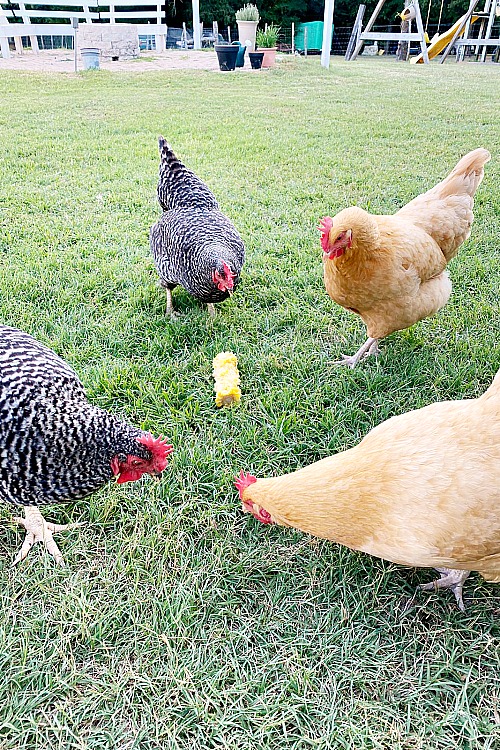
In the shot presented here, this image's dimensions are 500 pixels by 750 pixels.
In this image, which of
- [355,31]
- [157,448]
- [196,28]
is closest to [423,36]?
[355,31]

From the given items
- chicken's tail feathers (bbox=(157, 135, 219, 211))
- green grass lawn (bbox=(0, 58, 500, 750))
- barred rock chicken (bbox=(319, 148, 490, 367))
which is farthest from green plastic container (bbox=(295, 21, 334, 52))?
barred rock chicken (bbox=(319, 148, 490, 367))

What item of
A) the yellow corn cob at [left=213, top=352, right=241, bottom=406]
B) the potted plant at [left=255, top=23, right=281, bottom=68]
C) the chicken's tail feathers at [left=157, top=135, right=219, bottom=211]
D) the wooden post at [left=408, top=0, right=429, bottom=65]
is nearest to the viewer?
the yellow corn cob at [left=213, top=352, right=241, bottom=406]

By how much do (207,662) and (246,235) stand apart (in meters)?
3.84

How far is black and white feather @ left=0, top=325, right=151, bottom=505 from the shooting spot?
1.93 meters

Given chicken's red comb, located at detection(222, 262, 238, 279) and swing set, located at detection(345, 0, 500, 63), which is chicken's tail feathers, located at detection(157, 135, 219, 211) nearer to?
chicken's red comb, located at detection(222, 262, 238, 279)

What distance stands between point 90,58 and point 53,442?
16.2 meters

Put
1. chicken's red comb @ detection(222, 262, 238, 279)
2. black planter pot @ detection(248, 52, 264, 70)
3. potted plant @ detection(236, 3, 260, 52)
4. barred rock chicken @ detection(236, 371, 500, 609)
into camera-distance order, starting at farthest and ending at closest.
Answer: potted plant @ detection(236, 3, 260, 52) → black planter pot @ detection(248, 52, 264, 70) → chicken's red comb @ detection(222, 262, 238, 279) → barred rock chicken @ detection(236, 371, 500, 609)

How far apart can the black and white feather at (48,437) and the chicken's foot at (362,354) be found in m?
1.59


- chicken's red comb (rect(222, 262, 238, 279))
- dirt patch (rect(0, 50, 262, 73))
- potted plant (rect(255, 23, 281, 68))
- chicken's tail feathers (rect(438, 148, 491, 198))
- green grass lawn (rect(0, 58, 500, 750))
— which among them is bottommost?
green grass lawn (rect(0, 58, 500, 750))

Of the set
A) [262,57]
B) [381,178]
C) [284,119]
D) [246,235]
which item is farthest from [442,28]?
[246,235]

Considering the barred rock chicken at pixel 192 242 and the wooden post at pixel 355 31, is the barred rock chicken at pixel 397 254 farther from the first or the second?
the wooden post at pixel 355 31

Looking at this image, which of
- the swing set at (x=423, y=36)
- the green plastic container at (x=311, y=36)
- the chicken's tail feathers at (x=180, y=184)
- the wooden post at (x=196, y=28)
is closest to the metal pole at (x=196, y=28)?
the wooden post at (x=196, y=28)

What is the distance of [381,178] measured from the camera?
627 cm

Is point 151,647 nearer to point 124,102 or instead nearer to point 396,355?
point 396,355
